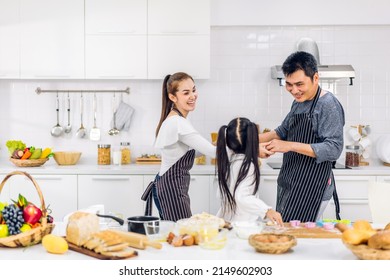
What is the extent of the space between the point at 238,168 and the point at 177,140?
0.47 meters

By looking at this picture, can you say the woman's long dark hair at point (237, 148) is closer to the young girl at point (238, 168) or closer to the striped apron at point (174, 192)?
the young girl at point (238, 168)

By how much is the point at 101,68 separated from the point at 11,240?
9.43 ft

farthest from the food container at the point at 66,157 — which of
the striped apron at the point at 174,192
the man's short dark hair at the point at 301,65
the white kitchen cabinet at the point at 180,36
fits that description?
the man's short dark hair at the point at 301,65

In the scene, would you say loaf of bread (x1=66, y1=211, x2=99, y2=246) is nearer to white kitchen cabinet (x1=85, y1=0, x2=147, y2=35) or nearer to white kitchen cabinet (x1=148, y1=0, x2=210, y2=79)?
white kitchen cabinet (x1=148, y1=0, x2=210, y2=79)

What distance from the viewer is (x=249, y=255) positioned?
7.27 ft

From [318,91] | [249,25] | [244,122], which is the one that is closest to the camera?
[244,122]

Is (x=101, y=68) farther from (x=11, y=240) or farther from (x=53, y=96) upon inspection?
(x=11, y=240)

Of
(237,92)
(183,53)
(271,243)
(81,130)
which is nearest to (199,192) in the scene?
(237,92)

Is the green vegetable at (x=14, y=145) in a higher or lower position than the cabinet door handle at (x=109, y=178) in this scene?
higher

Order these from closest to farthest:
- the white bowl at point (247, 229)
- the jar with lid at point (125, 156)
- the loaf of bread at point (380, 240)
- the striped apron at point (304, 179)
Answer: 1. the loaf of bread at point (380, 240)
2. the white bowl at point (247, 229)
3. the striped apron at point (304, 179)
4. the jar with lid at point (125, 156)

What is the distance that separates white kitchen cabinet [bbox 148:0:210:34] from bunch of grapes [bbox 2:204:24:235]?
2.90 metres

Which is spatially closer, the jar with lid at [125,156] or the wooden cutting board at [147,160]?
the wooden cutting board at [147,160]

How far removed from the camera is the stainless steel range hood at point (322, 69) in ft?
15.5

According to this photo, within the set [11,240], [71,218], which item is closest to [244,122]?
[71,218]
